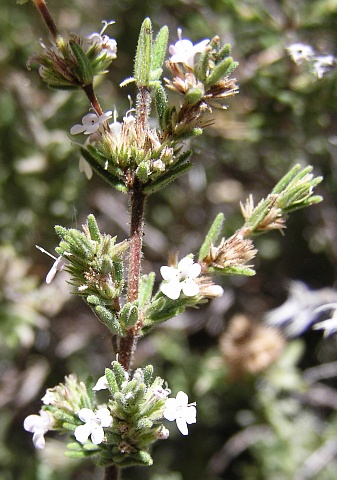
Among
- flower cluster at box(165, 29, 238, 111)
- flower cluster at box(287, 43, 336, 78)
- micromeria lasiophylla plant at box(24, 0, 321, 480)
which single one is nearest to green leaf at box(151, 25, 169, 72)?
micromeria lasiophylla plant at box(24, 0, 321, 480)

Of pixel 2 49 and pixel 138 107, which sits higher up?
pixel 2 49

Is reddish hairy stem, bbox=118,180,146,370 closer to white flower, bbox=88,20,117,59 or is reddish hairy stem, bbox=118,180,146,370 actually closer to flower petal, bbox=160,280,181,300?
flower petal, bbox=160,280,181,300

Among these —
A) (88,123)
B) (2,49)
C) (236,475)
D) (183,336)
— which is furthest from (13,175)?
(236,475)

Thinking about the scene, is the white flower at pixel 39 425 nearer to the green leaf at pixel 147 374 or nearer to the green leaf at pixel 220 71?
the green leaf at pixel 147 374

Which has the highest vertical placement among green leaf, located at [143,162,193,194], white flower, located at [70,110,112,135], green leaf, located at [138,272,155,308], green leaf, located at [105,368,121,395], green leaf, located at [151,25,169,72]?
green leaf, located at [151,25,169,72]

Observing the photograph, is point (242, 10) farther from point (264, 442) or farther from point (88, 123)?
point (264, 442)

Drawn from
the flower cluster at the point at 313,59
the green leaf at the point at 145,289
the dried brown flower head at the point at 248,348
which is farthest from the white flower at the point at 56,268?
the dried brown flower head at the point at 248,348
